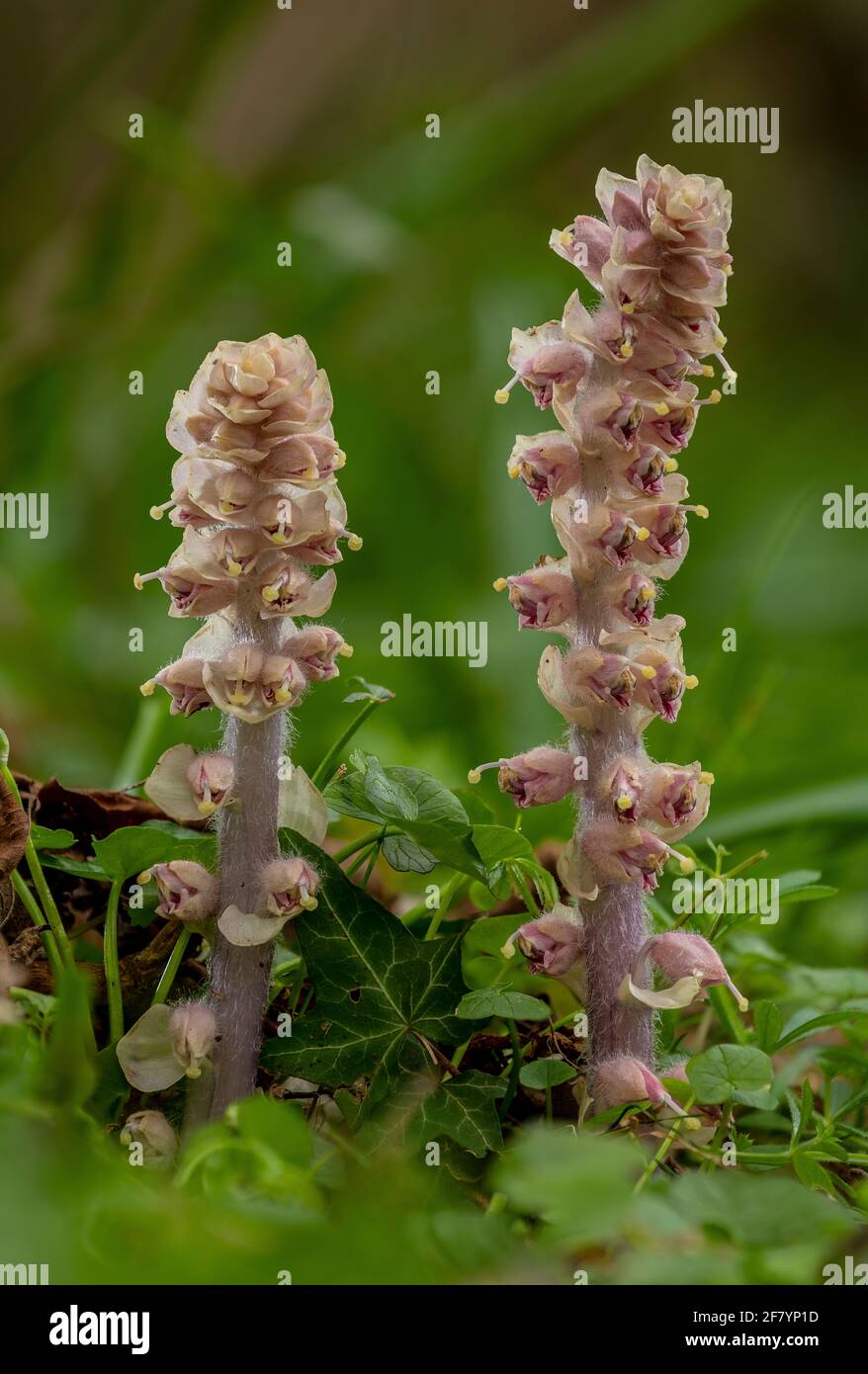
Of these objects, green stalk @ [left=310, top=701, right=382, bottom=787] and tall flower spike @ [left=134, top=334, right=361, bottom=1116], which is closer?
tall flower spike @ [left=134, top=334, right=361, bottom=1116]

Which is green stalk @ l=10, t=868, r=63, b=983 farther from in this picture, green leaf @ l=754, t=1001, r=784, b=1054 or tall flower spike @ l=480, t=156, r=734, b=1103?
green leaf @ l=754, t=1001, r=784, b=1054

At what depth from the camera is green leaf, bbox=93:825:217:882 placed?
912mm

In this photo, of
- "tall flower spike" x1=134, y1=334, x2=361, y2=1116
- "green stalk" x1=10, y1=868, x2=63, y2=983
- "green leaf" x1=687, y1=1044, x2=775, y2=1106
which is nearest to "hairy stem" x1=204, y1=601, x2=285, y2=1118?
"tall flower spike" x1=134, y1=334, x2=361, y2=1116

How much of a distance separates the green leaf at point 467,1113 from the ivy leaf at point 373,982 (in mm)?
36

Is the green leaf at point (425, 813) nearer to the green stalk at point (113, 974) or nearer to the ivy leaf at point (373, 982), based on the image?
the ivy leaf at point (373, 982)

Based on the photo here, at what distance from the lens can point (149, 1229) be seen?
0.64 meters

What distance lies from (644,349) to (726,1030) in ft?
1.88

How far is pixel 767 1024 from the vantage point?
1.00 metres

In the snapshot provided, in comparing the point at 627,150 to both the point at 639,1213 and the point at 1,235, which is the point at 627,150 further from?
the point at 639,1213

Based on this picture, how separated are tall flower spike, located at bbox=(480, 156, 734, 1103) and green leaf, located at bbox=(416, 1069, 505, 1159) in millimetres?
66

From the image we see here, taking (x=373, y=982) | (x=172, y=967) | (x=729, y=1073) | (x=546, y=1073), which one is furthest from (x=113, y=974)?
(x=729, y=1073)

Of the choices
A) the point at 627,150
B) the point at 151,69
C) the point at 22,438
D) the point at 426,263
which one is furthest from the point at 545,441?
the point at 627,150

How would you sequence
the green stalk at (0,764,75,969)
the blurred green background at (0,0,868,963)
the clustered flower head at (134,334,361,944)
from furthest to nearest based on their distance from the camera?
the blurred green background at (0,0,868,963) < the green stalk at (0,764,75,969) < the clustered flower head at (134,334,361,944)

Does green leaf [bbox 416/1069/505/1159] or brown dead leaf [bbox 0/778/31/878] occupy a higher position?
brown dead leaf [bbox 0/778/31/878]
